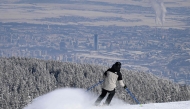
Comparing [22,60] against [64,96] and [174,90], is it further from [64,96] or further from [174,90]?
[64,96]

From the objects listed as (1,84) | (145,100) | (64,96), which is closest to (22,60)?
(1,84)

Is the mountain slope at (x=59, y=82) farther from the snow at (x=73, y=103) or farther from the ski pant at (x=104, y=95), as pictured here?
the ski pant at (x=104, y=95)

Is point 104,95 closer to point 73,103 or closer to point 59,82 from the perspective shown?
point 73,103

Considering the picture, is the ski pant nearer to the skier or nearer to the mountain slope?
the skier

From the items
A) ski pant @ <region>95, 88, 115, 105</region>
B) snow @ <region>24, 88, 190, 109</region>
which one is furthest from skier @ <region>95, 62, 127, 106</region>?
snow @ <region>24, 88, 190, 109</region>

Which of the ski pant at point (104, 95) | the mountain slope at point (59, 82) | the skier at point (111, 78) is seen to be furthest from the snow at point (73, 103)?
the mountain slope at point (59, 82)

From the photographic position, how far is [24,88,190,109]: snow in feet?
83.4

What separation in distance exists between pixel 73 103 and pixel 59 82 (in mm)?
77579

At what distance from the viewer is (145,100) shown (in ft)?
299

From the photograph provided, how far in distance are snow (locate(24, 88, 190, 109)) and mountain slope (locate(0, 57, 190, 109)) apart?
49299 mm

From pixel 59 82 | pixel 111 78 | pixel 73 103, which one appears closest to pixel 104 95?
pixel 111 78

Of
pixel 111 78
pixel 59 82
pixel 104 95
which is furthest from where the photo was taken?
pixel 59 82

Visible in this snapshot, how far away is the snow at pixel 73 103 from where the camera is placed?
25422mm

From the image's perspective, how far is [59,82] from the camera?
103m
